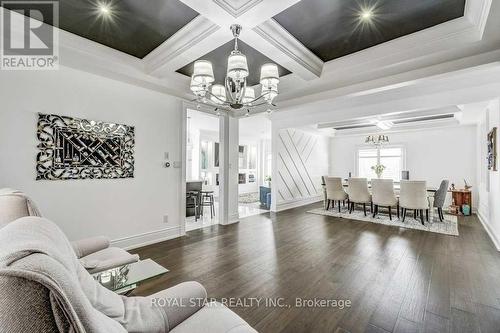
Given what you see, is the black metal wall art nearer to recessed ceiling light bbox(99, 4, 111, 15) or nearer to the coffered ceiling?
the coffered ceiling

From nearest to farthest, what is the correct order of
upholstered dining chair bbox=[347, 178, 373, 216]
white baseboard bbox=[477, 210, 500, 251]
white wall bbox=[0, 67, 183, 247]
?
white wall bbox=[0, 67, 183, 247]
white baseboard bbox=[477, 210, 500, 251]
upholstered dining chair bbox=[347, 178, 373, 216]

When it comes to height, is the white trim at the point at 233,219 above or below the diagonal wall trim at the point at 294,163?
below

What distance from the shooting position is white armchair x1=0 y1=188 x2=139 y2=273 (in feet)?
4.47

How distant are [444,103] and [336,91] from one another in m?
2.56

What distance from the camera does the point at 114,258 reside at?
1915 mm

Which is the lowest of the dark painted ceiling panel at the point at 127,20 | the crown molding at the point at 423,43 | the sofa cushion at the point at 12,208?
the sofa cushion at the point at 12,208

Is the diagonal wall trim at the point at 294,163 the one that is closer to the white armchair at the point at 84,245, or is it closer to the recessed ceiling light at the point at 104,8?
the recessed ceiling light at the point at 104,8

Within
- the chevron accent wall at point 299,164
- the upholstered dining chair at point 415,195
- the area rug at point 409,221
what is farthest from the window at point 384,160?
the upholstered dining chair at point 415,195

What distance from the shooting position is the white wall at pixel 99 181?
8.59ft

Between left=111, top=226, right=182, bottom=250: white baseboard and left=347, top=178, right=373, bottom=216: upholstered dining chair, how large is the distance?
4515 millimetres

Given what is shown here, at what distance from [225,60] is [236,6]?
4.14 ft

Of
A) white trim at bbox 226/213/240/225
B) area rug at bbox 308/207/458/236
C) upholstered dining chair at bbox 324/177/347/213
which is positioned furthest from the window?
white trim at bbox 226/213/240/225

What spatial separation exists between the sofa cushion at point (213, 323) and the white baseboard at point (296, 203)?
5377 mm

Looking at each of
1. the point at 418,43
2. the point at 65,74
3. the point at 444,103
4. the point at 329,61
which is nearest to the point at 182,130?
the point at 65,74
